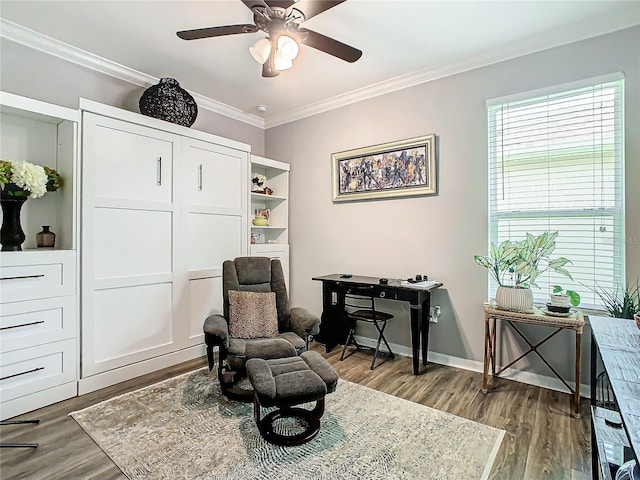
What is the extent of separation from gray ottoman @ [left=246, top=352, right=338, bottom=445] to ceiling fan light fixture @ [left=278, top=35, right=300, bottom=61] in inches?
75.3

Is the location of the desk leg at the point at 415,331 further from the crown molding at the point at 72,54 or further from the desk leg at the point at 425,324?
the crown molding at the point at 72,54

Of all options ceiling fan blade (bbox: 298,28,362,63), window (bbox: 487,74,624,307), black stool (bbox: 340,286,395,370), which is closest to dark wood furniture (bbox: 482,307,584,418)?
window (bbox: 487,74,624,307)

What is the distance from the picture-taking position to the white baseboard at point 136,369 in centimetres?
263

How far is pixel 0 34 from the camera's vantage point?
98.8 inches

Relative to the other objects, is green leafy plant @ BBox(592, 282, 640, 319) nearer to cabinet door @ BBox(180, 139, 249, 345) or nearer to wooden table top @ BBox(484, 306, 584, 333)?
wooden table top @ BBox(484, 306, 584, 333)

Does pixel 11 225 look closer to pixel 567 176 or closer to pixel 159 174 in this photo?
pixel 159 174

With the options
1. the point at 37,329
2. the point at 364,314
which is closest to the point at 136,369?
the point at 37,329

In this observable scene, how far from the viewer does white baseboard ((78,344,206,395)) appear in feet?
8.64

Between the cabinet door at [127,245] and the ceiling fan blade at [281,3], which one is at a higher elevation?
the ceiling fan blade at [281,3]

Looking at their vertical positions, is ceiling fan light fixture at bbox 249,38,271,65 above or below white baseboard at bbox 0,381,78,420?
above

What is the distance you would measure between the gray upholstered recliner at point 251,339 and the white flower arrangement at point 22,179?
1.43 meters

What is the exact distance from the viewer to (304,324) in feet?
9.07

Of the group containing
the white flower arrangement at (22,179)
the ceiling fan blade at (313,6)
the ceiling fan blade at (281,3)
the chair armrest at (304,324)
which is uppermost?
the ceiling fan blade at (281,3)

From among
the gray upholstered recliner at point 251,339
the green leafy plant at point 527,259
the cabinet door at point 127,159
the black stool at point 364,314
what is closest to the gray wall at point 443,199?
the black stool at point 364,314
